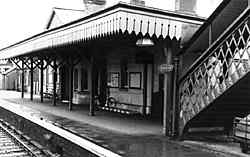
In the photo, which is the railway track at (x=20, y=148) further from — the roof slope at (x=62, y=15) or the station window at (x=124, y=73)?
the roof slope at (x=62, y=15)

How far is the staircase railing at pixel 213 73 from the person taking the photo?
6.98 m

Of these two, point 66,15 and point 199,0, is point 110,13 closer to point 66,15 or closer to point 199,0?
point 199,0

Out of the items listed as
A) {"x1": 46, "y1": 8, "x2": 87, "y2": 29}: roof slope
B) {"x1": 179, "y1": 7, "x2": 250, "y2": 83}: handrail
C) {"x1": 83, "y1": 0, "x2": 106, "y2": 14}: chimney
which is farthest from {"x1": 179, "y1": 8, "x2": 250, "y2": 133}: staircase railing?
{"x1": 46, "y1": 8, "x2": 87, "y2": 29}: roof slope

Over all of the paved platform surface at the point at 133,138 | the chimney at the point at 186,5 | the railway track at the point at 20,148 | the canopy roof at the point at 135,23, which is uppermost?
the chimney at the point at 186,5

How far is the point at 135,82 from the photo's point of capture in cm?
1520

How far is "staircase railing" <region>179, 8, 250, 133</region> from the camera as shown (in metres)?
6.98

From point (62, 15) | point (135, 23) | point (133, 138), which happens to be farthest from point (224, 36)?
point (62, 15)

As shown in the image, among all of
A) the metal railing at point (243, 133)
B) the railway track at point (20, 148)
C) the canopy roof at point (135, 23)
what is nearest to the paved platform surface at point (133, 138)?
the metal railing at point (243, 133)

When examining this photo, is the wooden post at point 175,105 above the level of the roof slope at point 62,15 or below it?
below

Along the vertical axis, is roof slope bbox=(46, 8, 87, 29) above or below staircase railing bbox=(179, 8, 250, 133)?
above

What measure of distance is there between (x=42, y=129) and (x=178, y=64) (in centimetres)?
391

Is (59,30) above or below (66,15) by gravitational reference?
below

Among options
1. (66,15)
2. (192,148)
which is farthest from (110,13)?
(66,15)

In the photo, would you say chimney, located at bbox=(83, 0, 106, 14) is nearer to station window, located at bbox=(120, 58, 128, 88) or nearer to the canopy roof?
station window, located at bbox=(120, 58, 128, 88)
